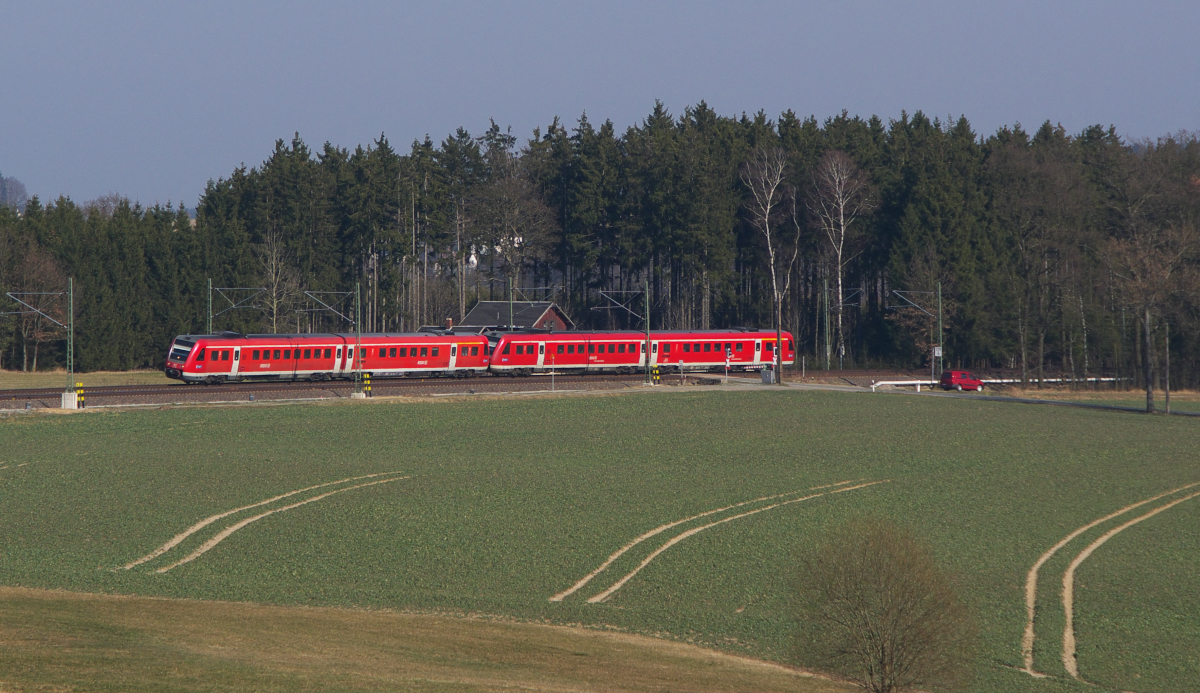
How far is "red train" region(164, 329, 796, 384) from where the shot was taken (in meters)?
63.6

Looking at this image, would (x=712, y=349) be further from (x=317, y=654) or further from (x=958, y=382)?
(x=317, y=654)

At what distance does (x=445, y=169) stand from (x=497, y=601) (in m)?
96.1

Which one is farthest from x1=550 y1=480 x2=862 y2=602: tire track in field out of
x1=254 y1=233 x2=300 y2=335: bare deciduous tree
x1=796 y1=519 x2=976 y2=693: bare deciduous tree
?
x1=254 y1=233 x2=300 y2=335: bare deciduous tree

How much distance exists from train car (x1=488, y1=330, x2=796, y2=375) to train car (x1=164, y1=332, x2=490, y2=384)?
2.41 metres

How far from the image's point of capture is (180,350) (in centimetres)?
6338

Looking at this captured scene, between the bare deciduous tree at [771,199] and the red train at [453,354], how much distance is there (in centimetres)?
2030

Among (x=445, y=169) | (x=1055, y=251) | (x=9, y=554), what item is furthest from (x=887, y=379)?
(x=9, y=554)

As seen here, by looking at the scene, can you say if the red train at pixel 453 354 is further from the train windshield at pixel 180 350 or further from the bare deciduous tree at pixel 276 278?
the bare deciduous tree at pixel 276 278

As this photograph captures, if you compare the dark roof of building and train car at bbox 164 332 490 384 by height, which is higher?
the dark roof of building

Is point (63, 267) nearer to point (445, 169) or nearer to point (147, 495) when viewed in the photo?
point (445, 169)

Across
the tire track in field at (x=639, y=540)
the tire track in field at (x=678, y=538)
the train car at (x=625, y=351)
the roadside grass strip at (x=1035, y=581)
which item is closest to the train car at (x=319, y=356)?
the train car at (x=625, y=351)

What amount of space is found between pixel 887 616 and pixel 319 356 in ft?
176

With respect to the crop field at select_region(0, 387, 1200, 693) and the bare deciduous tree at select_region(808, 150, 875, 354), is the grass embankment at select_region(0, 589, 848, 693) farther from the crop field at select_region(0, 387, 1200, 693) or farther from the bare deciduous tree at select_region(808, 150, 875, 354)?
the bare deciduous tree at select_region(808, 150, 875, 354)

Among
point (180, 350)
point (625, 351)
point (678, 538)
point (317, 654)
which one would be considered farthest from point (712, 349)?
point (317, 654)
